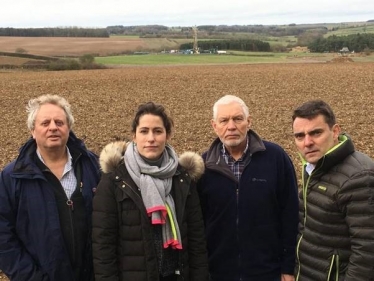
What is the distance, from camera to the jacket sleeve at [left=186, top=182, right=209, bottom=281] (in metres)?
3.37

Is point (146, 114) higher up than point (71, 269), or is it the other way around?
point (146, 114)

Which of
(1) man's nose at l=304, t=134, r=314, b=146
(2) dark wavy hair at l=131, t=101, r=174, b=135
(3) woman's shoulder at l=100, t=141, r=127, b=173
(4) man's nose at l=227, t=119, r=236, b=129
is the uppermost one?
(2) dark wavy hair at l=131, t=101, r=174, b=135

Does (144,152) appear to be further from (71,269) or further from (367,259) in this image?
(367,259)

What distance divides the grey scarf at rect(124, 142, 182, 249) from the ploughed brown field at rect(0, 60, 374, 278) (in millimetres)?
7169

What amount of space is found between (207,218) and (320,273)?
38.2 inches

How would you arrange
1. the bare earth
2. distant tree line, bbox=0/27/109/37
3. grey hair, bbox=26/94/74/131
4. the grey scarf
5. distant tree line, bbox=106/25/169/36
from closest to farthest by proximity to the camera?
the grey scarf → grey hair, bbox=26/94/74/131 → the bare earth → distant tree line, bbox=0/27/109/37 → distant tree line, bbox=106/25/169/36

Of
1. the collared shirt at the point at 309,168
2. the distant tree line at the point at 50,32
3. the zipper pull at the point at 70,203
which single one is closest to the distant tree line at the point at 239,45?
the distant tree line at the point at 50,32

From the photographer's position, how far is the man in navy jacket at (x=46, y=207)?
329cm

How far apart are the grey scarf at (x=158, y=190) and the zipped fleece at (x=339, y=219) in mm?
888

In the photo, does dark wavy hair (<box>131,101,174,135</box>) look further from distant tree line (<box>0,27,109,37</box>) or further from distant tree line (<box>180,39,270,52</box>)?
distant tree line (<box>0,27,109,37</box>)

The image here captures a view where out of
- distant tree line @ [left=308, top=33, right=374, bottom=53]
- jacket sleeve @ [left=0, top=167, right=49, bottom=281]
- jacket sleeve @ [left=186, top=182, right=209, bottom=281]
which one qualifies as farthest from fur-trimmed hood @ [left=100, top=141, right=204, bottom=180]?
distant tree line @ [left=308, top=33, right=374, bottom=53]

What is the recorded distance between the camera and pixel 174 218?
3246 mm

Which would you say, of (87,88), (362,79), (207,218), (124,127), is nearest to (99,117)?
(124,127)

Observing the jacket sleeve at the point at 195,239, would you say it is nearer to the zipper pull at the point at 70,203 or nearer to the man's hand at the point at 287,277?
the man's hand at the point at 287,277
